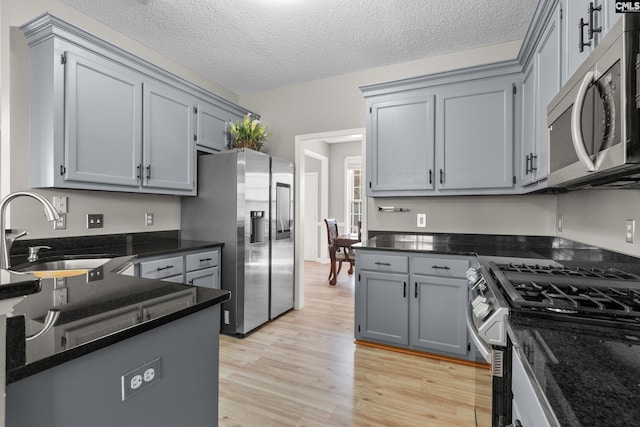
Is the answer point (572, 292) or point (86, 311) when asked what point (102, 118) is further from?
point (572, 292)

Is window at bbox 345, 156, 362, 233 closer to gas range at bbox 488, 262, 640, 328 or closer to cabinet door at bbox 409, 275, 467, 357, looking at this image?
cabinet door at bbox 409, 275, 467, 357

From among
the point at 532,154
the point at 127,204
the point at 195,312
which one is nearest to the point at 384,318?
the point at 532,154

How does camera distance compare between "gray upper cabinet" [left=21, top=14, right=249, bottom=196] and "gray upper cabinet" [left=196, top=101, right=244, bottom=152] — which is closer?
"gray upper cabinet" [left=21, top=14, right=249, bottom=196]

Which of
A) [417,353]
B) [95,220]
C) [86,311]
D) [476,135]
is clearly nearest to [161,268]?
[95,220]

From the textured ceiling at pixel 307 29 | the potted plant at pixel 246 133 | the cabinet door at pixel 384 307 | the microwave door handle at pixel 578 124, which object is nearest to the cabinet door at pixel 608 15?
the microwave door handle at pixel 578 124

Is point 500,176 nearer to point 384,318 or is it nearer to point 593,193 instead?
point 593,193

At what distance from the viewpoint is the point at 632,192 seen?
1.50 meters

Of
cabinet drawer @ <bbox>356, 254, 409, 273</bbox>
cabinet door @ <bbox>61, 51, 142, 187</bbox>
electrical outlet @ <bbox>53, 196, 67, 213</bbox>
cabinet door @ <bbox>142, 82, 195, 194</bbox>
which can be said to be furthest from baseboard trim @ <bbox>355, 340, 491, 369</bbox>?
electrical outlet @ <bbox>53, 196, 67, 213</bbox>

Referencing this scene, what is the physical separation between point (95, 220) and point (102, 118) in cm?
83

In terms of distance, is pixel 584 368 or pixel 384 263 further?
pixel 384 263

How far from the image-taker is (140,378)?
0.86 m

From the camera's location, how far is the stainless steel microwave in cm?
81

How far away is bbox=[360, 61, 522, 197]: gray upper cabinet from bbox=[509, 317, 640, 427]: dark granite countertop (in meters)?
1.98

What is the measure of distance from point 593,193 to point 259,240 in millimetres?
2661
